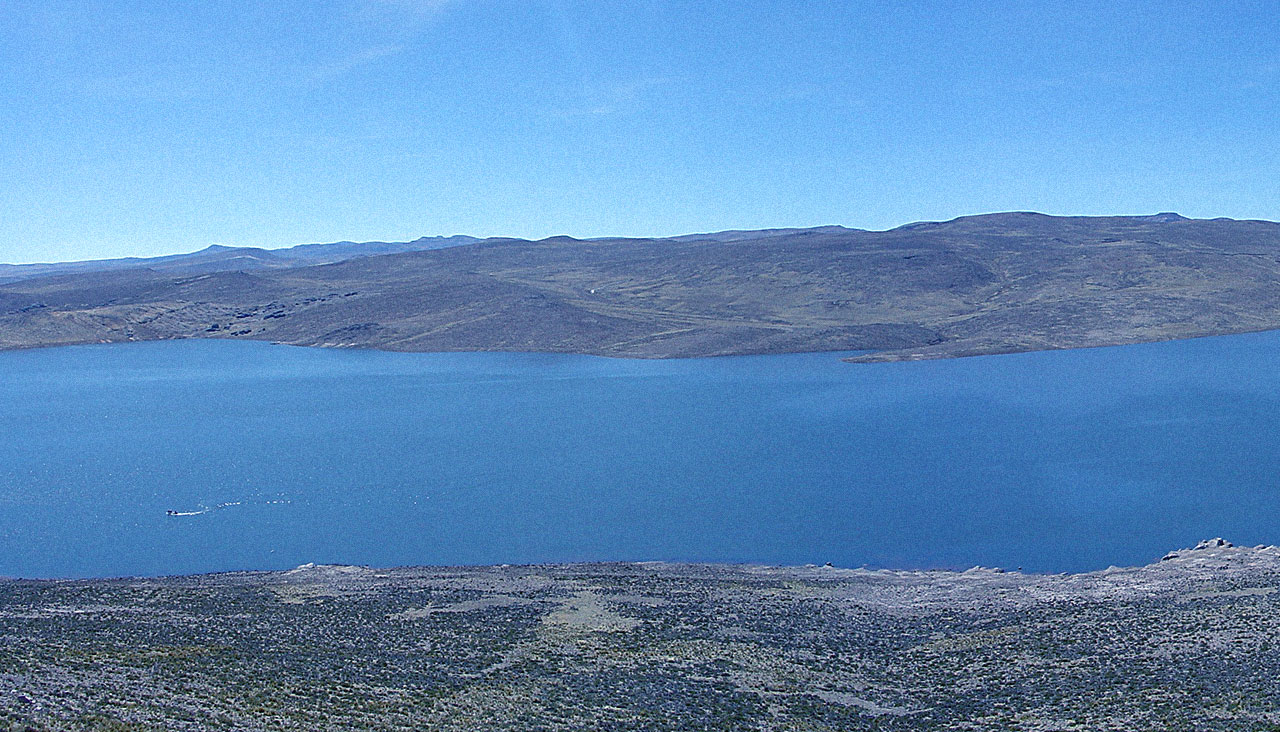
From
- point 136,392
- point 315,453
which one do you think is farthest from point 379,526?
point 136,392

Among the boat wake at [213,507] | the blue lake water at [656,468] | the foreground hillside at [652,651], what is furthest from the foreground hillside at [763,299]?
the foreground hillside at [652,651]

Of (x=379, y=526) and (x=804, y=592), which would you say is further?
(x=379, y=526)

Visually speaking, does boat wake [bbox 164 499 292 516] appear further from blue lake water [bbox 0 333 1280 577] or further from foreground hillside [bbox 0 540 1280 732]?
foreground hillside [bbox 0 540 1280 732]

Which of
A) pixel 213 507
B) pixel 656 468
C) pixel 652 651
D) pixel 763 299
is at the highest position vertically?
pixel 763 299

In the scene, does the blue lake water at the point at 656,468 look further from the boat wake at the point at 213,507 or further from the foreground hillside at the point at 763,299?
the foreground hillside at the point at 763,299

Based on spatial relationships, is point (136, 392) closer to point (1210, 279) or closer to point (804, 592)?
point (804, 592)

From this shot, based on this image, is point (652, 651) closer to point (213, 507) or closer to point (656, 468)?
point (656, 468)

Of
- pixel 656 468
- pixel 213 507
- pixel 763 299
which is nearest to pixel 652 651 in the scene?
pixel 656 468
